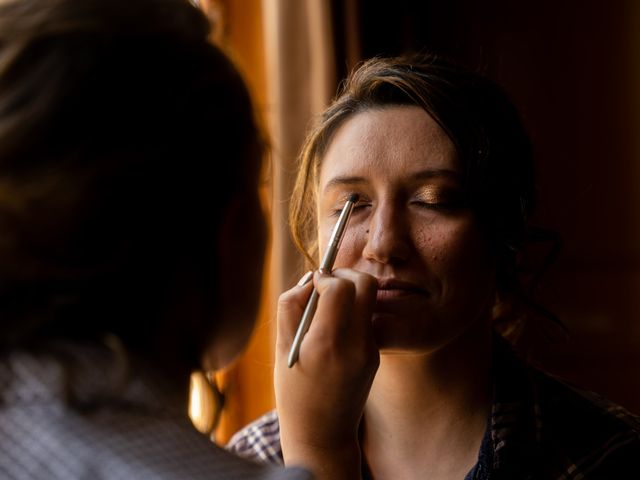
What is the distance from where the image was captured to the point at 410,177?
980 millimetres

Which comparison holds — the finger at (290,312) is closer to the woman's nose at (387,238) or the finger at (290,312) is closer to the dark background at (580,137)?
the woman's nose at (387,238)

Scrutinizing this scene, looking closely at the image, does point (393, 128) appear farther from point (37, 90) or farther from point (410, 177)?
point (37, 90)

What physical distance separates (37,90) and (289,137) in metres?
1.05

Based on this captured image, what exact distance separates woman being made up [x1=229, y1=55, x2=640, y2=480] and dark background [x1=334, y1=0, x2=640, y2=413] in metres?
0.99

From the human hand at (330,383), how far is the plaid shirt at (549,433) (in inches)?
9.2

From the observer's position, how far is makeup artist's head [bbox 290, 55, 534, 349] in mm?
958

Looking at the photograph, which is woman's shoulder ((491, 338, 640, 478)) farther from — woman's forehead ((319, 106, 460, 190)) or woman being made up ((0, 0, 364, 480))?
woman being made up ((0, 0, 364, 480))

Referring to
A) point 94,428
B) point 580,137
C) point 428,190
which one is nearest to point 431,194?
point 428,190

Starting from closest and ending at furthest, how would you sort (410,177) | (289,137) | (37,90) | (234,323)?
1. (37,90)
2. (234,323)
3. (410,177)
4. (289,137)

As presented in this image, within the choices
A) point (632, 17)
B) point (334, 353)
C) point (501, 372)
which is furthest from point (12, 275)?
point (632, 17)

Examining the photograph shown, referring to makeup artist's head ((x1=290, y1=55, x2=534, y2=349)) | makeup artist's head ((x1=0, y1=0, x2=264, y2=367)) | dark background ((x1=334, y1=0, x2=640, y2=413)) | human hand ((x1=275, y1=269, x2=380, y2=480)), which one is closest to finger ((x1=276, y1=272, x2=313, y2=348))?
human hand ((x1=275, y1=269, x2=380, y2=480))

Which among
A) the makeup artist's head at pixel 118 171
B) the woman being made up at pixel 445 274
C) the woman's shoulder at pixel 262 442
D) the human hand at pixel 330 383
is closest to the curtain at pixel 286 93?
the woman's shoulder at pixel 262 442

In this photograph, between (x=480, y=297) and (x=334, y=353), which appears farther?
(x=480, y=297)

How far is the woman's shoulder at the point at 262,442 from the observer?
44.0 inches
